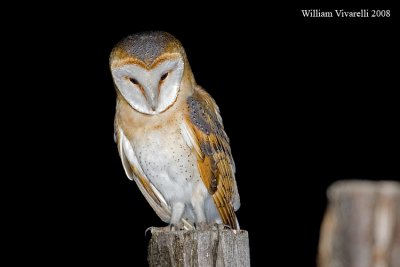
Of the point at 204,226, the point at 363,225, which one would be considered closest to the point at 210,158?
the point at 204,226

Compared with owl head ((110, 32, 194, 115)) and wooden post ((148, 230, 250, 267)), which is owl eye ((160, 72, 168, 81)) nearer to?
owl head ((110, 32, 194, 115))

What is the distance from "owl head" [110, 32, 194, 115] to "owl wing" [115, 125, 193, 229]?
287 millimetres

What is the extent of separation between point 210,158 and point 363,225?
1.90m

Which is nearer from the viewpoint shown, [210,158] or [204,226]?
[204,226]

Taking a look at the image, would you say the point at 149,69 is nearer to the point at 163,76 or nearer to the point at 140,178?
the point at 163,76

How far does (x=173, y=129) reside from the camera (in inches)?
115

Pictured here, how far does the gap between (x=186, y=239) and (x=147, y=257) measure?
210 mm

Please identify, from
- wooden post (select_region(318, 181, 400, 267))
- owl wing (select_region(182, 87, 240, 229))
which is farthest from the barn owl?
wooden post (select_region(318, 181, 400, 267))

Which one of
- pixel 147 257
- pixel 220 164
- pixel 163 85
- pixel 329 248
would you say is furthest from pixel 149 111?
pixel 329 248

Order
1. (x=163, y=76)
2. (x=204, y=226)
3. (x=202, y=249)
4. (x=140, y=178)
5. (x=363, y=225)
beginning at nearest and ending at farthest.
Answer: (x=363, y=225), (x=202, y=249), (x=204, y=226), (x=163, y=76), (x=140, y=178)

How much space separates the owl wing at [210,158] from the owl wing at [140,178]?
32 cm

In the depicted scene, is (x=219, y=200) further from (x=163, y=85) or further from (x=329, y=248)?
(x=329, y=248)

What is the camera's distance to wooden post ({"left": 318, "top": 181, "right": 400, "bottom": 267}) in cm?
104

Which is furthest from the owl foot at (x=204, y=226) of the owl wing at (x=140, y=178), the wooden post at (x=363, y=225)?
the wooden post at (x=363, y=225)
